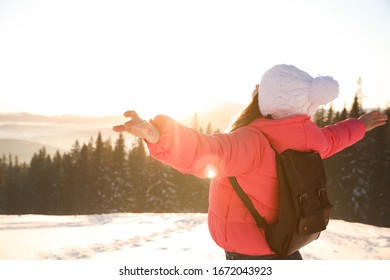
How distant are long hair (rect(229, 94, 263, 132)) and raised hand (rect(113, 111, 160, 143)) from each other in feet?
1.98

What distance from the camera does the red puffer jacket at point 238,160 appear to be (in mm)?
1678

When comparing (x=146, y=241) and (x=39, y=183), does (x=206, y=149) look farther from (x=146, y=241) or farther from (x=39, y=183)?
(x=39, y=183)

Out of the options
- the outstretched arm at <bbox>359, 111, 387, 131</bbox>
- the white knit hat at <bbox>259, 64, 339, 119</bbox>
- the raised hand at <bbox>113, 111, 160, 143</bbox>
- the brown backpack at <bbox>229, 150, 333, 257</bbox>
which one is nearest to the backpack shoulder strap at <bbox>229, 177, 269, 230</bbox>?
the brown backpack at <bbox>229, 150, 333, 257</bbox>

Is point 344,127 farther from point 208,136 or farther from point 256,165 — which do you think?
point 208,136

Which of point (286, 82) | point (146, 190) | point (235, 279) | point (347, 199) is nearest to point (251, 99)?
point (286, 82)

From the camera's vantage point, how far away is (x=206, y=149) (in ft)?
5.64

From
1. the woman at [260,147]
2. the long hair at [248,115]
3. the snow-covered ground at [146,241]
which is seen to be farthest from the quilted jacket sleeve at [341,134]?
the snow-covered ground at [146,241]

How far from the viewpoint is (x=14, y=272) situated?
345 cm

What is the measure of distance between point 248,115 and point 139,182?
148ft

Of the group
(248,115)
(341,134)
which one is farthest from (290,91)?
(341,134)

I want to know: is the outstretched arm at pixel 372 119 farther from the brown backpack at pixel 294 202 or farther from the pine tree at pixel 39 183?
the pine tree at pixel 39 183

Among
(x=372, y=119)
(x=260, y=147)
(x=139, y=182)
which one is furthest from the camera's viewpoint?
(x=139, y=182)

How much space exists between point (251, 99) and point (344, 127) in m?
0.99

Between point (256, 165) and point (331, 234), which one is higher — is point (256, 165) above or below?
above
